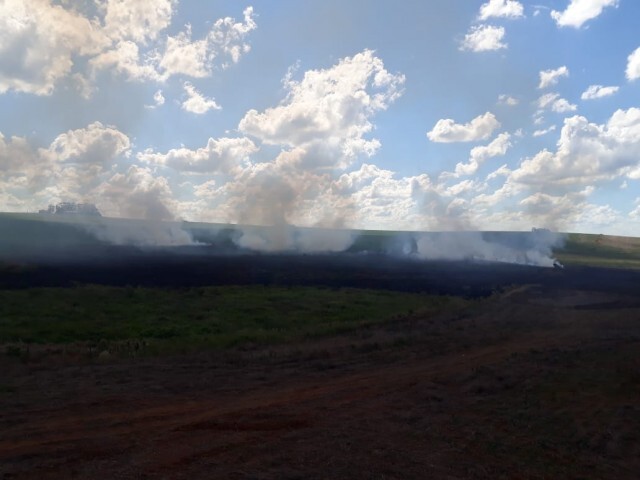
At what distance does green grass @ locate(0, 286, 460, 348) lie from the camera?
91.5ft

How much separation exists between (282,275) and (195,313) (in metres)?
23.7

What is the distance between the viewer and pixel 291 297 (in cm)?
4247

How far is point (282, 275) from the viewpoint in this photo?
5856cm

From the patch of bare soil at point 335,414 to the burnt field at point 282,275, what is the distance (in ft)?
89.2

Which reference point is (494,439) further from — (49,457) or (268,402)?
(49,457)

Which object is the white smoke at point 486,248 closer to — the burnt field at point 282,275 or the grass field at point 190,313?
the burnt field at point 282,275

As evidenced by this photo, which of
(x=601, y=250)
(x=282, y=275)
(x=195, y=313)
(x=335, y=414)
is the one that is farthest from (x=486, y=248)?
(x=335, y=414)

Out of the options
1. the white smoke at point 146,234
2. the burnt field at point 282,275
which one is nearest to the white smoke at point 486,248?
the burnt field at point 282,275

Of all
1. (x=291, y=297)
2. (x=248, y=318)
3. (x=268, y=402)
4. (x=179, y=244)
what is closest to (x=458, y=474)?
(x=268, y=402)

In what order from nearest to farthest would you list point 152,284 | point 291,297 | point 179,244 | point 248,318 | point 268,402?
point 268,402 → point 248,318 → point 291,297 → point 152,284 → point 179,244

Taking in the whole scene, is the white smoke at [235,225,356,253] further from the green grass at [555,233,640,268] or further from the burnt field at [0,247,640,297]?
the green grass at [555,233,640,268]

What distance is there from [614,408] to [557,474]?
564 centimetres

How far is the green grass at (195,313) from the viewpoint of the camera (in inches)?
1098

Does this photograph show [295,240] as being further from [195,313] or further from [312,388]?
[312,388]
